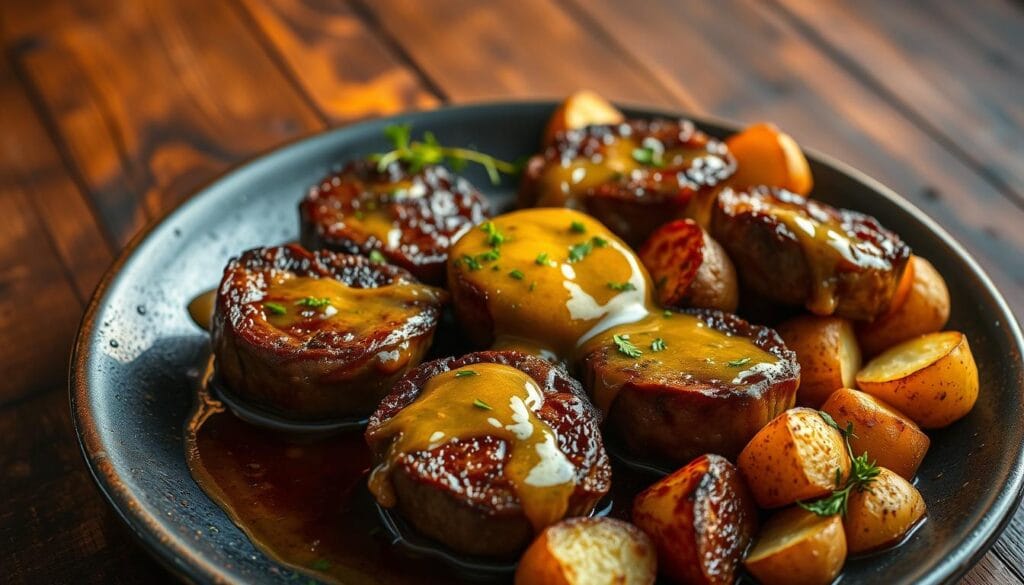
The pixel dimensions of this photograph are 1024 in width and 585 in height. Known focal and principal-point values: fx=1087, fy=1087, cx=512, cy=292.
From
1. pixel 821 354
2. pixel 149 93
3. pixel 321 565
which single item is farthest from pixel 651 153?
pixel 149 93

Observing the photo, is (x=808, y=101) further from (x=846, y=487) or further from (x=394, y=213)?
(x=846, y=487)

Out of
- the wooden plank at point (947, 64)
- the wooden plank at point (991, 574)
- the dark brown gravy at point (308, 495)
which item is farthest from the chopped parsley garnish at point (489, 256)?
the wooden plank at point (947, 64)

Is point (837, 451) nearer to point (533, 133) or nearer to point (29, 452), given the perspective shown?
point (533, 133)

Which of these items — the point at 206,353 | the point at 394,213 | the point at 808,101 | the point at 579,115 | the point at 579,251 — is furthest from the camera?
the point at 808,101

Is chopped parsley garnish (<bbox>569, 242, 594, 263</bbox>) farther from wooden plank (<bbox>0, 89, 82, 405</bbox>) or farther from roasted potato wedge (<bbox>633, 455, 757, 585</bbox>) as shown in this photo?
wooden plank (<bbox>0, 89, 82, 405</bbox>)

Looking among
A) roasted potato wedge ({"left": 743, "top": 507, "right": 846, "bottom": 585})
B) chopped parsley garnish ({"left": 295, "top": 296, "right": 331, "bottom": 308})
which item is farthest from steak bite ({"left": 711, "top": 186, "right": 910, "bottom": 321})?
chopped parsley garnish ({"left": 295, "top": 296, "right": 331, "bottom": 308})

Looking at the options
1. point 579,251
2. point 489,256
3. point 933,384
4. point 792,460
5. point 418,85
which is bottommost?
point 418,85

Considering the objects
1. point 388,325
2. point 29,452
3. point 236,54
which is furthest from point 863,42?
point 29,452
